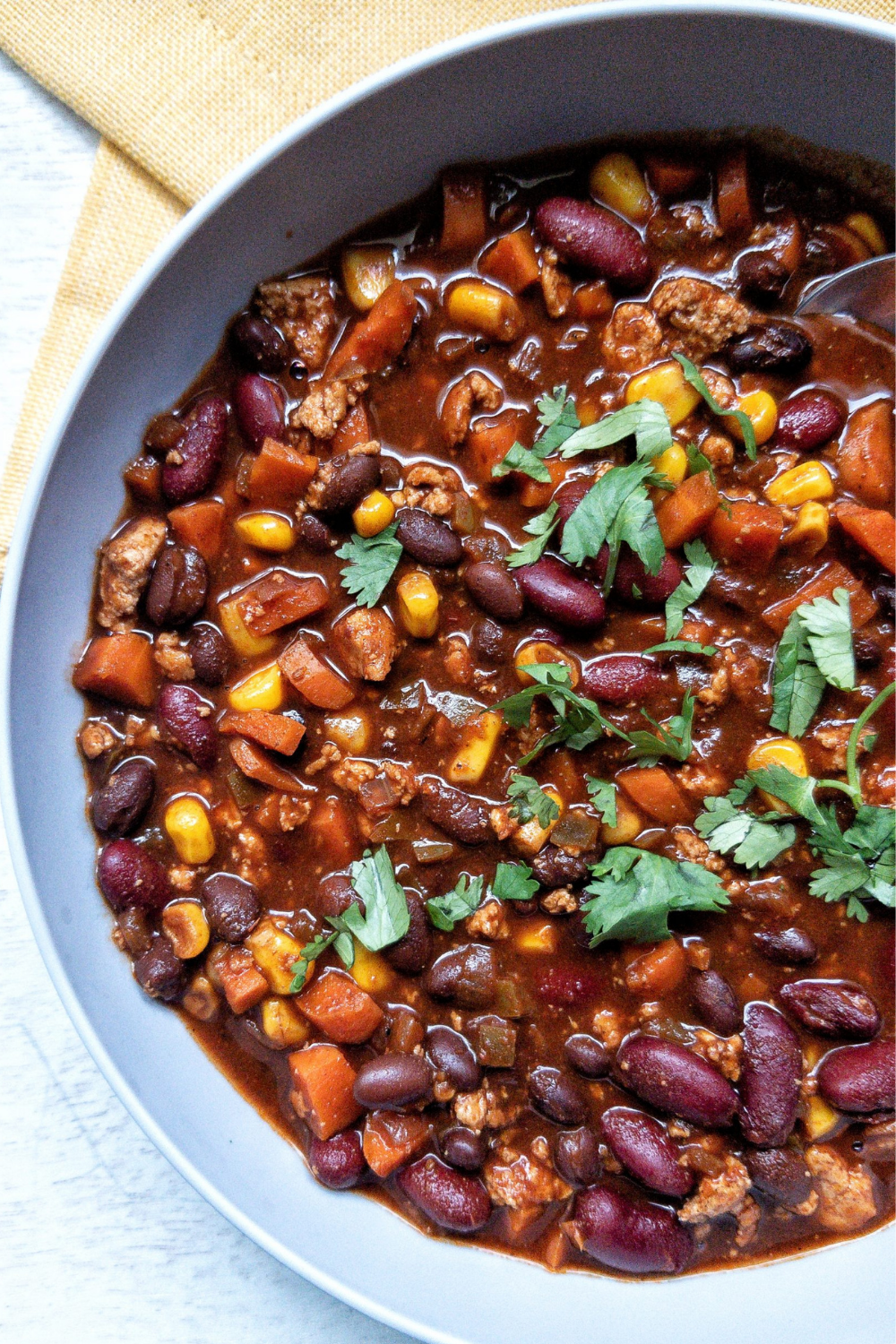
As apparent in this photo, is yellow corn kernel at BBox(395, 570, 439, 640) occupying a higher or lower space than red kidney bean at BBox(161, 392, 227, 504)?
lower

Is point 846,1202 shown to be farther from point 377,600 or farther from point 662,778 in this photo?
point 377,600

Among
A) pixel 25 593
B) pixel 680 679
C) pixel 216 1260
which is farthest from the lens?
pixel 216 1260

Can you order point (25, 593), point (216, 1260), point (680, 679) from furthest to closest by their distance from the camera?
point (216, 1260), point (680, 679), point (25, 593)

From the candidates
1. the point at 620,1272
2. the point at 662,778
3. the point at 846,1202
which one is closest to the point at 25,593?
the point at 662,778

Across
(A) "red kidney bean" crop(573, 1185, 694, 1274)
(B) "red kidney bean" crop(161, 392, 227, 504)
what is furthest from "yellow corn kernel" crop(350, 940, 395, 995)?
(B) "red kidney bean" crop(161, 392, 227, 504)

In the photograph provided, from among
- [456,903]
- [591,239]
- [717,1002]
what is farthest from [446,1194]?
[591,239]

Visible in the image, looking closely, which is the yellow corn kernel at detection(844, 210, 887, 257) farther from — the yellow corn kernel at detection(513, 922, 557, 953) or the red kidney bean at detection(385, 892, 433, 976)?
the red kidney bean at detection(385, 892, 433, 976)
